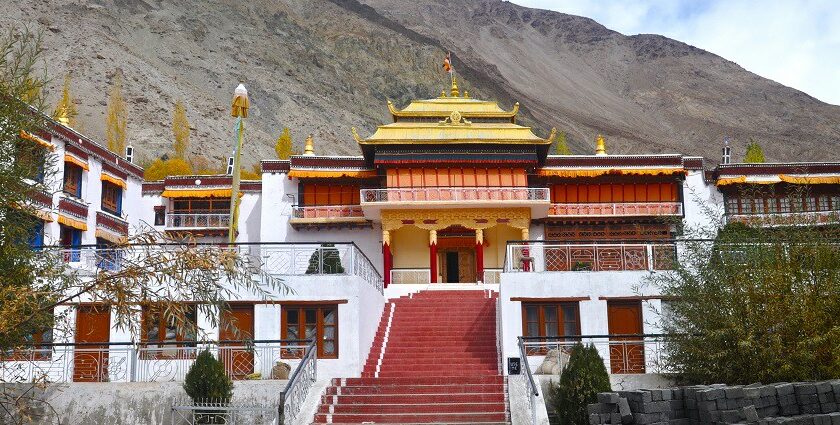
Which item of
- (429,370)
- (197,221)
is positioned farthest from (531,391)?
(197,221)

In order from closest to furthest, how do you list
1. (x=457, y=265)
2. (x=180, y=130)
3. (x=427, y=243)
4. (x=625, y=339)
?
(x=625, y=339), (x=427, y=243), (x=457, y=265), (x=180, y=130)

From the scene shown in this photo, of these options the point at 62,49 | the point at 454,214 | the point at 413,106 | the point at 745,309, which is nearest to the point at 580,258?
the point at 745,309

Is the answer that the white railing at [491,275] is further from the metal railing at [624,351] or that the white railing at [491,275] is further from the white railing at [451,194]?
the metal railing at [624,351]

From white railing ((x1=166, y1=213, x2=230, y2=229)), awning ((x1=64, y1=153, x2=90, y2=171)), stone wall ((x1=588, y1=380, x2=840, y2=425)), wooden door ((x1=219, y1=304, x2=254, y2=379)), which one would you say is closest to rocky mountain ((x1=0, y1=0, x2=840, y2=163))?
white railing ((x1=166, y1=213, x2=230, y2=229))

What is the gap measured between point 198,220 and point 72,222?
8348 mm

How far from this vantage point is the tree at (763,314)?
49.5 ft

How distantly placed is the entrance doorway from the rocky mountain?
132ft

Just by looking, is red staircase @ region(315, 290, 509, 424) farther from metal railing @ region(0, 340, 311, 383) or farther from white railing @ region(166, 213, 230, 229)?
white railing @ region(166, 213, 230, 229)

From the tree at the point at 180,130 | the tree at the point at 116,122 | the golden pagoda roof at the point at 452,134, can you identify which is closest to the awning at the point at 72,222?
the golden pagoda roof at the point at 452,134

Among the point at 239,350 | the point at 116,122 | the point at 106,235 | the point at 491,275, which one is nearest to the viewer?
the point at 239,350

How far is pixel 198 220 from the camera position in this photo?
4066 cm

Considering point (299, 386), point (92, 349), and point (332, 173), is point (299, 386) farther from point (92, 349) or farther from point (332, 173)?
point (332, 173)

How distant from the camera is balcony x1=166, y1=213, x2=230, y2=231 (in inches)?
1588

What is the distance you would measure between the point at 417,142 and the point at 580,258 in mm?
15600
